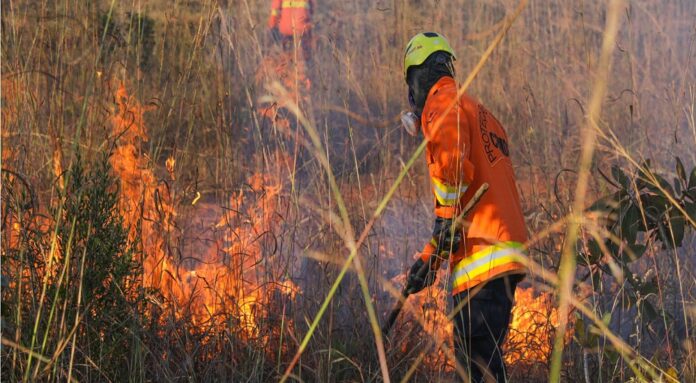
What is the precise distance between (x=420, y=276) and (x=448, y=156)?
16.7 inches

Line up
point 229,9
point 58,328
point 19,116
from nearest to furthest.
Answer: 1. point 58,328
2. point 19,116
3. point 229,9

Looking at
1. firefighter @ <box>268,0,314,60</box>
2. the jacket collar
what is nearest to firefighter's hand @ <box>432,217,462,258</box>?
the jacket collar

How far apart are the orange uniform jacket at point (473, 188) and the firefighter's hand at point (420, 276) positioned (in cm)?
4

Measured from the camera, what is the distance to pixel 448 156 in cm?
341

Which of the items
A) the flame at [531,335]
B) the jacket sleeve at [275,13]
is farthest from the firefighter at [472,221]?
the jacket sleeve at [275,13]

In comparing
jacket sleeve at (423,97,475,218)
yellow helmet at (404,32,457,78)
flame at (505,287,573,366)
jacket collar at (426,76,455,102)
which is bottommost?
flame at (505,287,573,366)

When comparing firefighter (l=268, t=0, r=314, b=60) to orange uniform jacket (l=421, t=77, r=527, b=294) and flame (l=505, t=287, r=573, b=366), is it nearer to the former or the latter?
flame (l=505, t=287, r=573, b=366)

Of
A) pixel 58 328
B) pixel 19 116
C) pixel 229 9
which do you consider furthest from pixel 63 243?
pixel 229 9

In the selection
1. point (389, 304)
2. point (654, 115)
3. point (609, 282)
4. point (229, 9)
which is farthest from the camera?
point (654, 115)

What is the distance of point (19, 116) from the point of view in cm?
384

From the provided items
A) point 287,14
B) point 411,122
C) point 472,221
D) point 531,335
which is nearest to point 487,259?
point 472,221

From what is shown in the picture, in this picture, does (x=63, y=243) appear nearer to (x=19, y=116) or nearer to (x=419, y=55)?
(x=19, y=116)

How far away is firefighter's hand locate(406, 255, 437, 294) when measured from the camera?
137 inches

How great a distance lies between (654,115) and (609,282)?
3346mm
